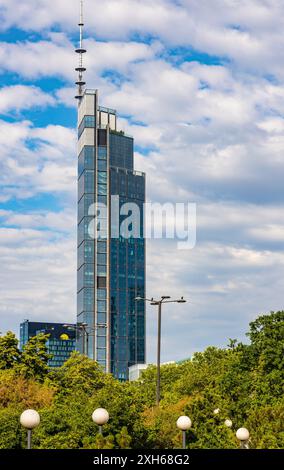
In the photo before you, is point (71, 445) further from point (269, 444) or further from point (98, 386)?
point (98, 386)

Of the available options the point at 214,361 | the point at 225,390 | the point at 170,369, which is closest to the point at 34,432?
the point at 225,390

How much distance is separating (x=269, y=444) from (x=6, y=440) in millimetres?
9538

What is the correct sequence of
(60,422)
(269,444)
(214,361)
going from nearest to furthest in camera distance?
(269,444) < (60,422) < (214,361)

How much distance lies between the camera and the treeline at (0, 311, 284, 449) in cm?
3288

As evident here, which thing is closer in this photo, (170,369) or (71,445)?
(71,445)

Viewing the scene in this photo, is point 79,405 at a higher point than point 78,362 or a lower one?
lower

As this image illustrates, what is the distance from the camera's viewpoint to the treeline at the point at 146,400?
3288cm

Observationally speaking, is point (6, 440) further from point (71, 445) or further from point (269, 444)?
point (269, 444)

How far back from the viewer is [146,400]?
5481cm

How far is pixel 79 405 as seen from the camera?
3491cm
